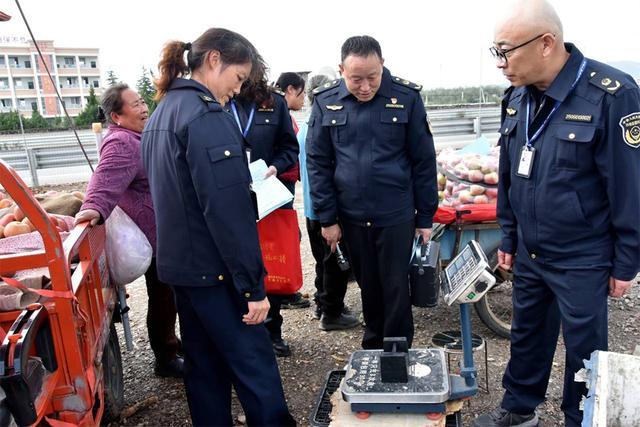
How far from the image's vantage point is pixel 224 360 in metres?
2.41

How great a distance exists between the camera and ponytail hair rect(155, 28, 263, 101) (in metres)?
2.20

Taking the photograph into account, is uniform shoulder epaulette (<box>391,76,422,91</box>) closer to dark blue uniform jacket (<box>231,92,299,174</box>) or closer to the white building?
dark blue uniform jacket (<box>231,92,299,174</box>)

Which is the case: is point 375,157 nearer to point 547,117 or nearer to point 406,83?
point 406,83

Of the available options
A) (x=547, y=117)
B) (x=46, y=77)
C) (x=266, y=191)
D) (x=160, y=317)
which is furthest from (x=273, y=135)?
(x=46, y=77)

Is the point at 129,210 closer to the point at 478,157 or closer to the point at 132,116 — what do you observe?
the point at 132,116

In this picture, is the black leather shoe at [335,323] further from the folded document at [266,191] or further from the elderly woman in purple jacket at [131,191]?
the folded document at [266,191]

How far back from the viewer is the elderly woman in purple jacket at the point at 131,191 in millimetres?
2770

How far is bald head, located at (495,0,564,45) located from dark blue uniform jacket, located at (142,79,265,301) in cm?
122

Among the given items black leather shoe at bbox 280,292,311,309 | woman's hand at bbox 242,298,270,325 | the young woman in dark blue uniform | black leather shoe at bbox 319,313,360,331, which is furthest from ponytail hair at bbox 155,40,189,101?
black leather shoe at bbox 280,292,311,309

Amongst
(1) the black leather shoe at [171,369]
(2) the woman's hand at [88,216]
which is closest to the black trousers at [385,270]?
(1) the black leather shoe at [171,369]

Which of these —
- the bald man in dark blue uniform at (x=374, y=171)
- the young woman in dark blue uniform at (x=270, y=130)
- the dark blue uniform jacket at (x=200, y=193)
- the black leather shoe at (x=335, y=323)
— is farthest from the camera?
the black leather shoe at (x=335, y=323)

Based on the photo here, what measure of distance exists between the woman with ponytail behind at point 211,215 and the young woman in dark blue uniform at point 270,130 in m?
1.20

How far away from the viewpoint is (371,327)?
3.38 meters

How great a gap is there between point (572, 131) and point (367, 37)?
1246 millimetres
